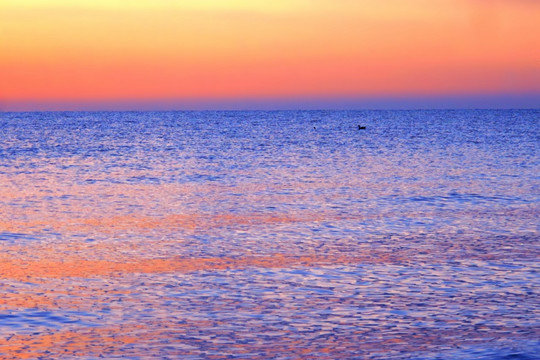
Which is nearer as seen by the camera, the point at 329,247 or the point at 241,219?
the point at 329,247

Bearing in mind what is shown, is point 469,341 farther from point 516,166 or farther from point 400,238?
point 516,166

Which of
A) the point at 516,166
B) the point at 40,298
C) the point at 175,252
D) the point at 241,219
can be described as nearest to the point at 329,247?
the point at 175,252

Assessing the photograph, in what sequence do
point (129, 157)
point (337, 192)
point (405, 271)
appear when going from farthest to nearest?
point (129, 157)
point (337, 192)
point (405, 271)

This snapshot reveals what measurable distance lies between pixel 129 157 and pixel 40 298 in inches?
1725

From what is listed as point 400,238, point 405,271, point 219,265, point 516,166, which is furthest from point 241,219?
point 516,166

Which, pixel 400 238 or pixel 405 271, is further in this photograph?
pixel 400 238

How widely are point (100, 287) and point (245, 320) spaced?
3.62 m

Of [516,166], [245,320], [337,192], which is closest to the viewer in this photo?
[245,320]

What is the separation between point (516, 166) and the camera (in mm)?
45719

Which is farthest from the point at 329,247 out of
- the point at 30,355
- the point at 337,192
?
the point at 337,192

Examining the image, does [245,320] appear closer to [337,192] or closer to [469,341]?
[469,341]

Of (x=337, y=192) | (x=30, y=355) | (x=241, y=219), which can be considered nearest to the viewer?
(x=30, y=355)

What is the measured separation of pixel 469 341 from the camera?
440 inches

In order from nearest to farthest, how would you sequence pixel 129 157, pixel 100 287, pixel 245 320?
pixel 245 320, pixel 100 287, pixel 129 157
